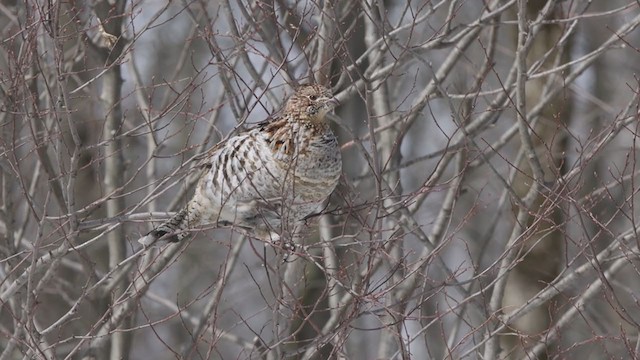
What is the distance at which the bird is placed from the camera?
5.57 meters

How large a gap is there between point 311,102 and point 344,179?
0.48 meters

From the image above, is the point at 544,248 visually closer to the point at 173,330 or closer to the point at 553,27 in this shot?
the point at 553,27

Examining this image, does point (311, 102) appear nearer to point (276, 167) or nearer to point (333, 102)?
point (333, 102)

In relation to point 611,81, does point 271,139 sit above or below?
below

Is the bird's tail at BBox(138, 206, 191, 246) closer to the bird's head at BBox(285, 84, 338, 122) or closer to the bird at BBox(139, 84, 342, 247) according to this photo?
the bird at BBox(139, 84, 342, 247)

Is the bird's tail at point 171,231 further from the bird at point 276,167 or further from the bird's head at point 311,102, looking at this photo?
the bird's head at point 311,102

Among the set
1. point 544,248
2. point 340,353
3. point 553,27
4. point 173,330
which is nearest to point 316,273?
point 544,248

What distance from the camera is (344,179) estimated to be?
5.65 m

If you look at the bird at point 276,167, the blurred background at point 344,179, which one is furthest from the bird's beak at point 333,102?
the blurred background at point 344,179

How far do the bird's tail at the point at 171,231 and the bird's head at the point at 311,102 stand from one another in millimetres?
883

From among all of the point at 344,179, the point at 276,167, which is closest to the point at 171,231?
the point at 276,167

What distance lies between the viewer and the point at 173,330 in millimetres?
16172

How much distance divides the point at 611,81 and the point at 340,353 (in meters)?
9.78

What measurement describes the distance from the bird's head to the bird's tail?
34.8 inches
